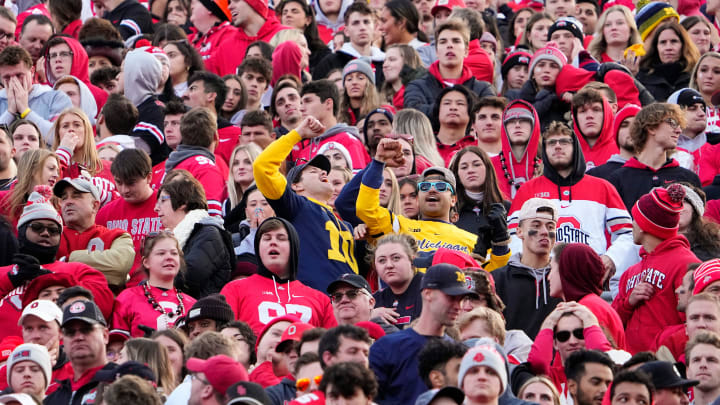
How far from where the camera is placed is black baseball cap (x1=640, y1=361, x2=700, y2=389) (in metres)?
8.92

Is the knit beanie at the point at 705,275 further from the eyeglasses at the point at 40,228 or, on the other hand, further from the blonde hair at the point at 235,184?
the eyeglasses at the point at 40,228

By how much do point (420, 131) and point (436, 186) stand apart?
179 cm

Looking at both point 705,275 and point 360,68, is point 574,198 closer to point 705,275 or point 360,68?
point 705,275

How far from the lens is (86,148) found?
43.4 feet

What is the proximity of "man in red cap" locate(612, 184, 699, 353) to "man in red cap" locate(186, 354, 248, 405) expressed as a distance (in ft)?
11.7

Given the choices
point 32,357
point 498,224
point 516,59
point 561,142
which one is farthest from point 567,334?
point 516,59

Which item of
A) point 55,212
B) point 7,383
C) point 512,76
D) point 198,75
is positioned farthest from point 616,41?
point 7,383

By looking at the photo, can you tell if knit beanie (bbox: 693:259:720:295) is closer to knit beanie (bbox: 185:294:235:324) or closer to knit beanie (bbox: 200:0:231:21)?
knit beanie (bbox: 185:294:235:324)

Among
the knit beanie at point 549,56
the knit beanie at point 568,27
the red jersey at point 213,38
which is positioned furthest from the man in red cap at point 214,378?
the red jersey at point 213,38

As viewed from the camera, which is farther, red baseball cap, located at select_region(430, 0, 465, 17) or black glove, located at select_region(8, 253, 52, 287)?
red baseball cap, located at select_region(430, 0, 465, 17)

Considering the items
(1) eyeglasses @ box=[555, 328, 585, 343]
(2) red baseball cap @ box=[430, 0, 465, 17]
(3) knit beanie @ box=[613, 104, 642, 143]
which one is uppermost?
(2) red baseball cap @ box=[430, 0, 465, 17]

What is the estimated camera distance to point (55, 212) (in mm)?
11469

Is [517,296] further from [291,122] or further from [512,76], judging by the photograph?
[512,76]

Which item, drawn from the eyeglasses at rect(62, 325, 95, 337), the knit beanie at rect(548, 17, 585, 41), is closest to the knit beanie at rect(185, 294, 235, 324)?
the eyeglasses at rect(62, 325, 95, 337)
